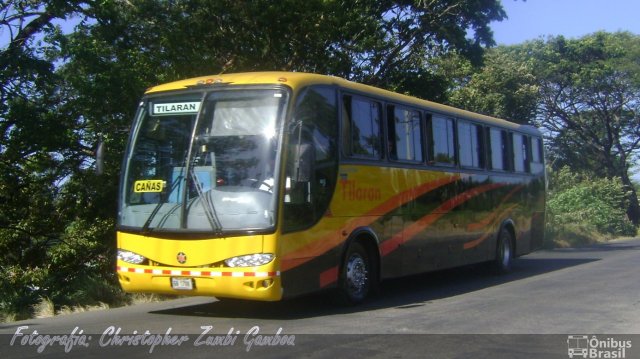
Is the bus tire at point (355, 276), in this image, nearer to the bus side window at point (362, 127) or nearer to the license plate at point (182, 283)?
the bus side window at point (362, 127)

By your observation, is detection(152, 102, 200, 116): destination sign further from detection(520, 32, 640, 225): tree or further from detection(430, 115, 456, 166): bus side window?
detection(520, 32, 640, 225): tree

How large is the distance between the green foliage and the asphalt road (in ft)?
67.6

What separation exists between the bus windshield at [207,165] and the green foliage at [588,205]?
24341 millimetres

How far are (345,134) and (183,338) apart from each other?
12.7 ft

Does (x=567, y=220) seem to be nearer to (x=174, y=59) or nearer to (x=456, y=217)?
(x=456, y=217)

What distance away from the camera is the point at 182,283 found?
29.2 feet

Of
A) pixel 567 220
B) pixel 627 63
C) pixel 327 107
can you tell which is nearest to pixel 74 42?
pixel 327 107

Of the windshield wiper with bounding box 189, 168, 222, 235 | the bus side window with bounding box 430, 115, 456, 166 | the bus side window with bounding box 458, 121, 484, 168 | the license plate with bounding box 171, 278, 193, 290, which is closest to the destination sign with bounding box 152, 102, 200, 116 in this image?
the windshield wiper with bounding box 189, 168, 222, 235

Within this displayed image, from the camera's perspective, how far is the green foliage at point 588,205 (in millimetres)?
32750

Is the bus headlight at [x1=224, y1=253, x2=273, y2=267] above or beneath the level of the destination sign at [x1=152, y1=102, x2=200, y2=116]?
beneath

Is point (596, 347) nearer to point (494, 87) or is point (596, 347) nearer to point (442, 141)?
point (442, 141)

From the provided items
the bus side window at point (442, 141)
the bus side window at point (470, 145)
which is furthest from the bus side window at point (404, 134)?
the bus side window at point (470, 145)

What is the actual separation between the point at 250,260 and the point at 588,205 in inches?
1168

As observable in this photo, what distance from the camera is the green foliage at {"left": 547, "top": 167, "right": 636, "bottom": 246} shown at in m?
32.8
